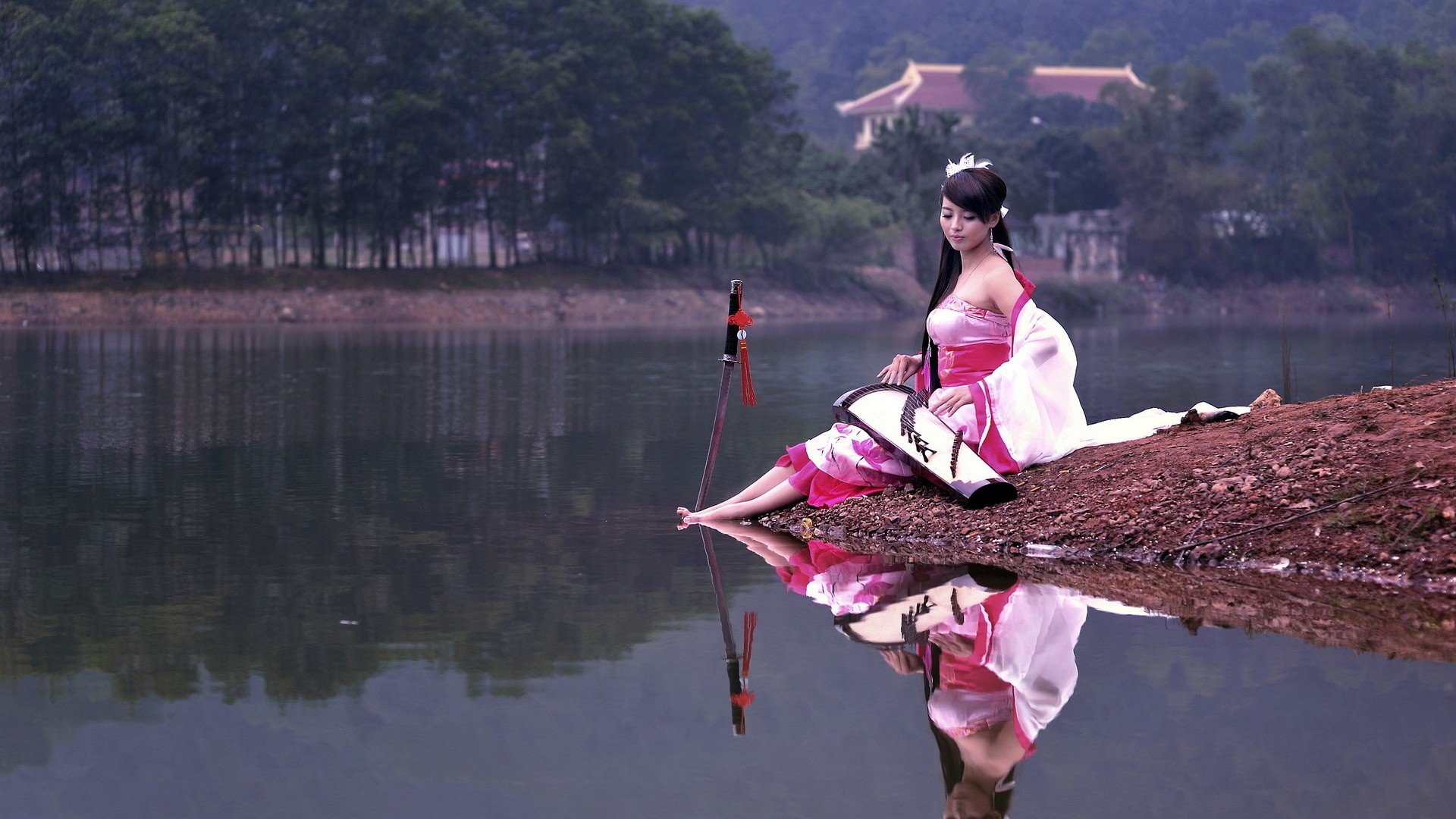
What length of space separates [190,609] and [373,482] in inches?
159

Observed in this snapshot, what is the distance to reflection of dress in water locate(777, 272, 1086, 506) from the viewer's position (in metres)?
7.98

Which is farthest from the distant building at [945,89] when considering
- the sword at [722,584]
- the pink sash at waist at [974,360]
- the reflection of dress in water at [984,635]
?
the reflection of dress in water at [984,635]

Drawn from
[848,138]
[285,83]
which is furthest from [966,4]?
[285,83]

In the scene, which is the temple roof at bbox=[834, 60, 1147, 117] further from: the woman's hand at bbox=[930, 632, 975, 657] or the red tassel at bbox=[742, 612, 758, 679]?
the woman's hand at bbox=[930, 632, 975, 657]

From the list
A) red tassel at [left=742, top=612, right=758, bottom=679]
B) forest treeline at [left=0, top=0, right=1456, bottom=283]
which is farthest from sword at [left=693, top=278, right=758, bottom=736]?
forest treeline at [left=0, top=0, right=1456, bottom=283]

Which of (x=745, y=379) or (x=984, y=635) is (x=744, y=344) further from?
(x=984, y=635)

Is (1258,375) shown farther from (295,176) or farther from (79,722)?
(295,176)

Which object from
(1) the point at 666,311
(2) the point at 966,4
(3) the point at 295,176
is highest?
(2) the point at 966,4

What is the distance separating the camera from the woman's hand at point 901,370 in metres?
8.42

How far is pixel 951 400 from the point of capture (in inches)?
314

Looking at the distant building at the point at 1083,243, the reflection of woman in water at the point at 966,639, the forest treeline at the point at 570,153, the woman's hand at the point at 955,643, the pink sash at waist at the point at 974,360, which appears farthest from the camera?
the distant building at the point at 1083,243

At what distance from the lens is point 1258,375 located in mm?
22422

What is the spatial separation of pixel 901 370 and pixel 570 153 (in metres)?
45.1

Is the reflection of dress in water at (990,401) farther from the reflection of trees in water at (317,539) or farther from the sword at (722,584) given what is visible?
the reflection of trees in water at (317,539)
